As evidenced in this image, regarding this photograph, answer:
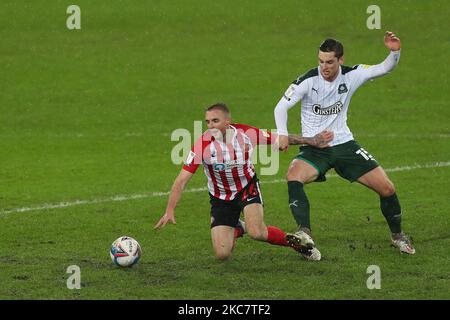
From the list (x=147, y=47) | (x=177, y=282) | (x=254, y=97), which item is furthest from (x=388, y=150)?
(x=147, y=47)

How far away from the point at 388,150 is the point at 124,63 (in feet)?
38.4

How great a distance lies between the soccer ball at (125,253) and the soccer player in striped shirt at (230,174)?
755 mm

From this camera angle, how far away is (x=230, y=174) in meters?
12.5

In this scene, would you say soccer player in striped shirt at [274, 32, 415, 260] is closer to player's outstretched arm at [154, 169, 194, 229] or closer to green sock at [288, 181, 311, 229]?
green sock at [288, 181, 311, 229]

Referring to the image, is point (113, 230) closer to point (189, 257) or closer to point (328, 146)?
Result: point (189, 257)

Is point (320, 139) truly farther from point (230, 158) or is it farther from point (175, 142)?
point (175, 142)

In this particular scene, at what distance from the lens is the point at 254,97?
88.9 ft

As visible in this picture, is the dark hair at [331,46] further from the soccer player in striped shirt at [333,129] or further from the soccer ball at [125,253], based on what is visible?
the soccer ball at [125,253]

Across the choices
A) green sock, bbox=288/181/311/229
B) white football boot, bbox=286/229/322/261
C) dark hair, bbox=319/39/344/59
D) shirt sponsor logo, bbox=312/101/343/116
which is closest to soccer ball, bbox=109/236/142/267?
white football boot, bbox=286/229/322/261

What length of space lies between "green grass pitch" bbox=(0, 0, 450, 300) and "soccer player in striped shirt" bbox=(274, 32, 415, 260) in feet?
1.86

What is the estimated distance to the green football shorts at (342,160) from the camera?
1270 cm

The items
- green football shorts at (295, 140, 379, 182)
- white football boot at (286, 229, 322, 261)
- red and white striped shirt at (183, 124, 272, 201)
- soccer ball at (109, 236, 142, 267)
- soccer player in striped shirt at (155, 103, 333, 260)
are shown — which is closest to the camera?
soccer ball at (109, 236, 142, 267)

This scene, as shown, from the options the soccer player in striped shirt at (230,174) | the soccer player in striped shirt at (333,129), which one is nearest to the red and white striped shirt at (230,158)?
the soccer player in striped shirt at (230,174)

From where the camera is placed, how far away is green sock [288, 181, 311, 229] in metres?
12.4
